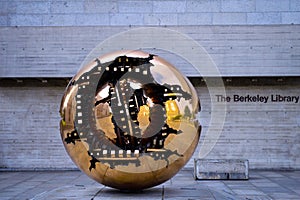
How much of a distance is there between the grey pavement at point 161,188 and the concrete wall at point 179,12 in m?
5.04

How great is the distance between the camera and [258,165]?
15484 millimetres

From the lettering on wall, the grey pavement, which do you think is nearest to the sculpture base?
the grey pavement

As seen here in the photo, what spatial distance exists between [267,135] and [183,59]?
12.8ft

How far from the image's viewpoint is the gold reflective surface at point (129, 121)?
616 centimetres

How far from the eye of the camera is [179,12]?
15.5 meters

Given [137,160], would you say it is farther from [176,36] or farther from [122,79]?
[176,36]

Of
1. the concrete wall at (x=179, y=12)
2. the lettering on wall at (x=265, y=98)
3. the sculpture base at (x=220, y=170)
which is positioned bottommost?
the sculpture base at (x=220, y=170)

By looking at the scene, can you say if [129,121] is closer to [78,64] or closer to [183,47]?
[183,47]

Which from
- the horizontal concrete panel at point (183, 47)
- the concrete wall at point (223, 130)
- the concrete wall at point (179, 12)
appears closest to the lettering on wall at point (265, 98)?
the concrete wall at point (223, 130)

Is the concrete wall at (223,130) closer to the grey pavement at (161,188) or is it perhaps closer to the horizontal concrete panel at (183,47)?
the grey pavement at (161,188)

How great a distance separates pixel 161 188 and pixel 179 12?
30.1ft

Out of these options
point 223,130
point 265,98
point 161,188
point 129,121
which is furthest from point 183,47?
point 129,121

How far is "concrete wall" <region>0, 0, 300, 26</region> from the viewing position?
1552cm

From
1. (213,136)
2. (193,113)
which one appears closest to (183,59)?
(213,136)
